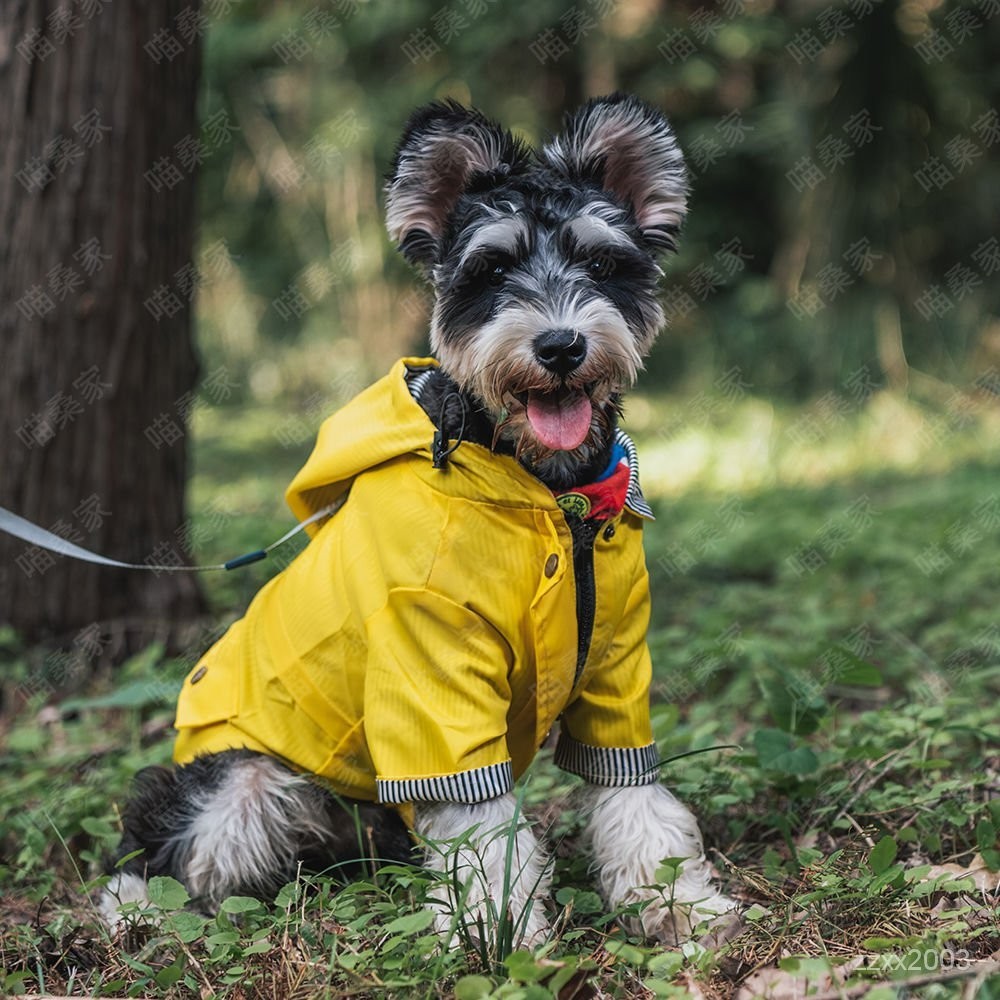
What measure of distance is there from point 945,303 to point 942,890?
9641 mm

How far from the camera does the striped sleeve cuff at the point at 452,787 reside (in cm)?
298

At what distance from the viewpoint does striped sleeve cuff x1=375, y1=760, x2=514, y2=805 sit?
2980mm

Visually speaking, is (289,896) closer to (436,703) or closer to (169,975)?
(169,975)

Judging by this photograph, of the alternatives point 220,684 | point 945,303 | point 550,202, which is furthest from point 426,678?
point 945,303

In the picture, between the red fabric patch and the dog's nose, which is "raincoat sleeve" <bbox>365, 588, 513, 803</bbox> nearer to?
the red fabric patch

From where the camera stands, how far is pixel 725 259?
1394 cm

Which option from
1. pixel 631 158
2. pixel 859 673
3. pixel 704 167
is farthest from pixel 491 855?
pixel 704 167

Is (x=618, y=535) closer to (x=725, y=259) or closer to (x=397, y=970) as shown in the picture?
(x=397, y=970)

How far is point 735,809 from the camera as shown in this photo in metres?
3.79

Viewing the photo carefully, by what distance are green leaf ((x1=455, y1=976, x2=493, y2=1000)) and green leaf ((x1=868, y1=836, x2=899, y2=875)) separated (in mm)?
1099

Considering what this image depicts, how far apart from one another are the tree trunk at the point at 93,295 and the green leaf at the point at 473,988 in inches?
140

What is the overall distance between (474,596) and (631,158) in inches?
55.4

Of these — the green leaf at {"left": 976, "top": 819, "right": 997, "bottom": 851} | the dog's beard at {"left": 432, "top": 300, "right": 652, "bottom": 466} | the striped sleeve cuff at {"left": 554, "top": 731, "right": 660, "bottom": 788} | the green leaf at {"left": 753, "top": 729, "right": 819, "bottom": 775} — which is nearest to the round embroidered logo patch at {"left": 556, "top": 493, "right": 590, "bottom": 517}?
the dog's beard at {"left": 432, "top": 300, "right": 652, "bottom": 466}

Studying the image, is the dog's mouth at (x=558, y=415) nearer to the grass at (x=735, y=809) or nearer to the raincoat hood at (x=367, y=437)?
the raincoat hood at (x=367, y=437)
